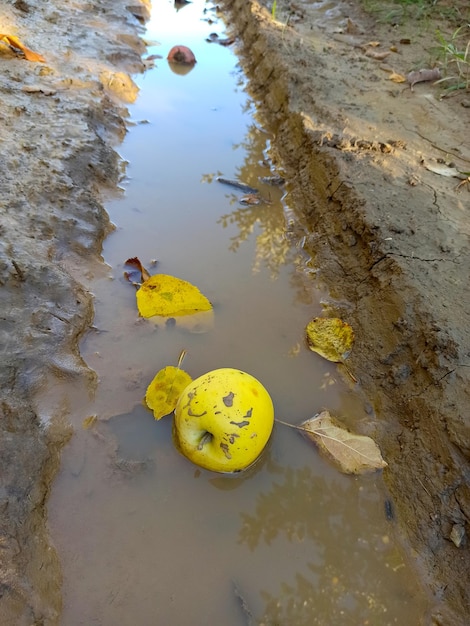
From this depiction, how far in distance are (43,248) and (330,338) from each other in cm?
189

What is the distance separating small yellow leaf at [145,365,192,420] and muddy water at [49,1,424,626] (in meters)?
0.08

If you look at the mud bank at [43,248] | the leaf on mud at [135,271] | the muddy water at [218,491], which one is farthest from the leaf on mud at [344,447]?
the leaf on mud at [135,271]

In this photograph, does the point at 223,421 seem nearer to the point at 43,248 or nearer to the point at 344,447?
the point at 344,447

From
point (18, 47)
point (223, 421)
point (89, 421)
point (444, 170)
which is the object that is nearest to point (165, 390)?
point (89, 421)

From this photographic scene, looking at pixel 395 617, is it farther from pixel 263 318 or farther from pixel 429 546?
pixel 263 318

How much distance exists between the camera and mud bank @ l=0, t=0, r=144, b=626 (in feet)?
6.19

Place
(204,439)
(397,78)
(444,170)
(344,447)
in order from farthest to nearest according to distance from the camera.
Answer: (397,78) → (444,170) → (344,447) → (204,439)

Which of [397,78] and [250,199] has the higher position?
[397,78]

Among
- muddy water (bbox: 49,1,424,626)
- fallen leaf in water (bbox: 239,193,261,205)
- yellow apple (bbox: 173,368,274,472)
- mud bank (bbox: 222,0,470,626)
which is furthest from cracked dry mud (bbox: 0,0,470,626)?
yellow apple (bbox: 173,368,274,472)

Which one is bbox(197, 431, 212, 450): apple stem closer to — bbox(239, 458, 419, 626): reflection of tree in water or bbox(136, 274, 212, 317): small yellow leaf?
bbox(239, 458, 419, 626): reflection of tree in water

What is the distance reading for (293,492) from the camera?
7.33ft

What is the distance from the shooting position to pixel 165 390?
2.42 metres

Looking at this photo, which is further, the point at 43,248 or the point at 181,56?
the point at 181,56

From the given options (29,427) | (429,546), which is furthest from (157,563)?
(429,546)
